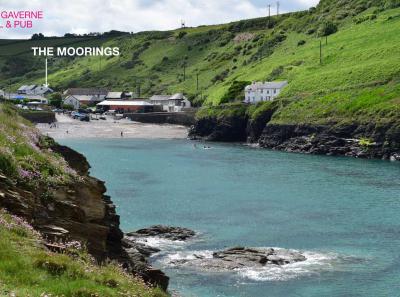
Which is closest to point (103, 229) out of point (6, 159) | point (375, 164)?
point (6, 159)

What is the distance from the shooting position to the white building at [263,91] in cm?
16714

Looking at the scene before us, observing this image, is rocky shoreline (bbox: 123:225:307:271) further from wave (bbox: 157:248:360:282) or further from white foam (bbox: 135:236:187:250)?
white foam (bbox: 135:236:187:250)

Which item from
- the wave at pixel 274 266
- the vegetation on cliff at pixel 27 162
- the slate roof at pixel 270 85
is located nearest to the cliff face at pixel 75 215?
the vegetation on cliff at pixel 27 162

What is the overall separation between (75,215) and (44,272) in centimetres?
948

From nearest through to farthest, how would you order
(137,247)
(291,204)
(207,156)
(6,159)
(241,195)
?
(6,159) < (137,247) < (291,204) < (241,195) < (207,156)

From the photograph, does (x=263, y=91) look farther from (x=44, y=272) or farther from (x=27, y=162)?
(x=44, y=272)

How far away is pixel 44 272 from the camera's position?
17.1 metres

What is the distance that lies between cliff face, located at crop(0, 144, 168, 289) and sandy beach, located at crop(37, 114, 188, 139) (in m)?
126

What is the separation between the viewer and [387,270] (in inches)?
1663

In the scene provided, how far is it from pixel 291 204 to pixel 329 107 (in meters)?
75.0

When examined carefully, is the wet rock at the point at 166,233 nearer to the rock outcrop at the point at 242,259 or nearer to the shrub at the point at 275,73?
the rock outcrop at the point at 242,259

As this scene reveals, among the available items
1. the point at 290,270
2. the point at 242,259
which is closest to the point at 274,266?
the point at 290,270

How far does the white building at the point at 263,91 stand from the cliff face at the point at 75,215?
136 m

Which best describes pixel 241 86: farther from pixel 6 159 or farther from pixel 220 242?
pixel 6 159
